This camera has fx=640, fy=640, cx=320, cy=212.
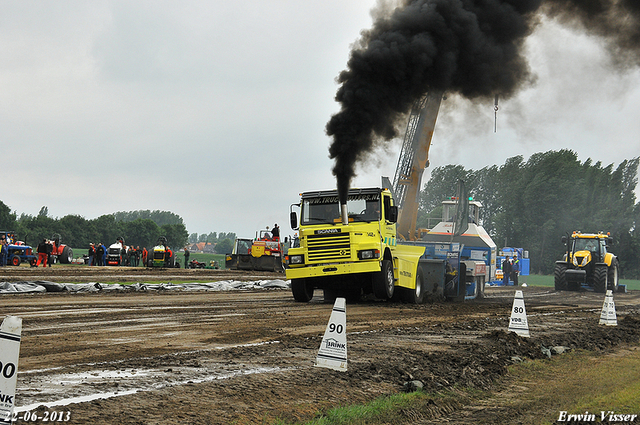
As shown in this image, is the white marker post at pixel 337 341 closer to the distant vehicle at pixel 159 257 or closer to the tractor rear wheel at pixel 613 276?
the tractor rear wheel at pixel 613 276

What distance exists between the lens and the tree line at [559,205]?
7825cm

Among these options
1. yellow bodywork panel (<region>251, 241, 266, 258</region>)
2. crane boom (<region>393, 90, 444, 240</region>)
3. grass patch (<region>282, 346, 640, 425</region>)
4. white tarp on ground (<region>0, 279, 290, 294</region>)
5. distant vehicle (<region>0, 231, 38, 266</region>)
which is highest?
crane boom (<region>393, 90, 444, 240</region>)

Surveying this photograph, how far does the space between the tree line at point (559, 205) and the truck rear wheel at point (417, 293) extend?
5800 cm

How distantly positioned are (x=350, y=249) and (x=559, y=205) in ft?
241

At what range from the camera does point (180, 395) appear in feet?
19.9

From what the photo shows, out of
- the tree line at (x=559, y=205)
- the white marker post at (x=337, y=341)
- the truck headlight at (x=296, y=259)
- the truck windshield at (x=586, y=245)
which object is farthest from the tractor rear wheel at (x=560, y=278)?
the tree line at (x=559, y=205)

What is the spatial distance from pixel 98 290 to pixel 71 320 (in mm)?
9607

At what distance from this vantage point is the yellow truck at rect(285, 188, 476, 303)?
17.2 metres

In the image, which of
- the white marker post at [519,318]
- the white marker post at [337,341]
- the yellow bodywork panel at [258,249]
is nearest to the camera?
the white marker post at [337,341]

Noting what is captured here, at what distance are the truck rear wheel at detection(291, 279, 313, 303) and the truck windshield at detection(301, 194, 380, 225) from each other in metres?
1.81

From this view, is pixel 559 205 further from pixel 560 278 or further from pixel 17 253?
pixel 17 253

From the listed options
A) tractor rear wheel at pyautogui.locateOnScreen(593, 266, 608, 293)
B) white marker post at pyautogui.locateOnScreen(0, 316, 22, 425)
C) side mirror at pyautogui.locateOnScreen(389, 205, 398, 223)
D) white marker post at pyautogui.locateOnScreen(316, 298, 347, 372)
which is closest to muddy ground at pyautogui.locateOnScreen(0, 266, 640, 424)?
white marker post at pyautogui.locateOnScreen(316, 298, 347, 372)

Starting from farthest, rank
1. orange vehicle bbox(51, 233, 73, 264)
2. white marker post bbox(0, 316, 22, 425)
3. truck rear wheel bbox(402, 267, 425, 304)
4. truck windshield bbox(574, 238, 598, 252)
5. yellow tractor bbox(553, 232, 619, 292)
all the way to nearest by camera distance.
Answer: orange vehicle bbox(51, 233, 73, 264), truck windshield bbox(574, 238, 598, 252), yellow tractor bbox(553, 232, 619, 292), truck rear wheel bbox(402, 267, 425, 304), white marker post bbox(0, 316, 22, 425)

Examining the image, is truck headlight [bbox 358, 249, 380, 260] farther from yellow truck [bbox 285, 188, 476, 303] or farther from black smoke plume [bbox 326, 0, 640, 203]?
black smoke plume [bbox 326, 0, 640, 203]
